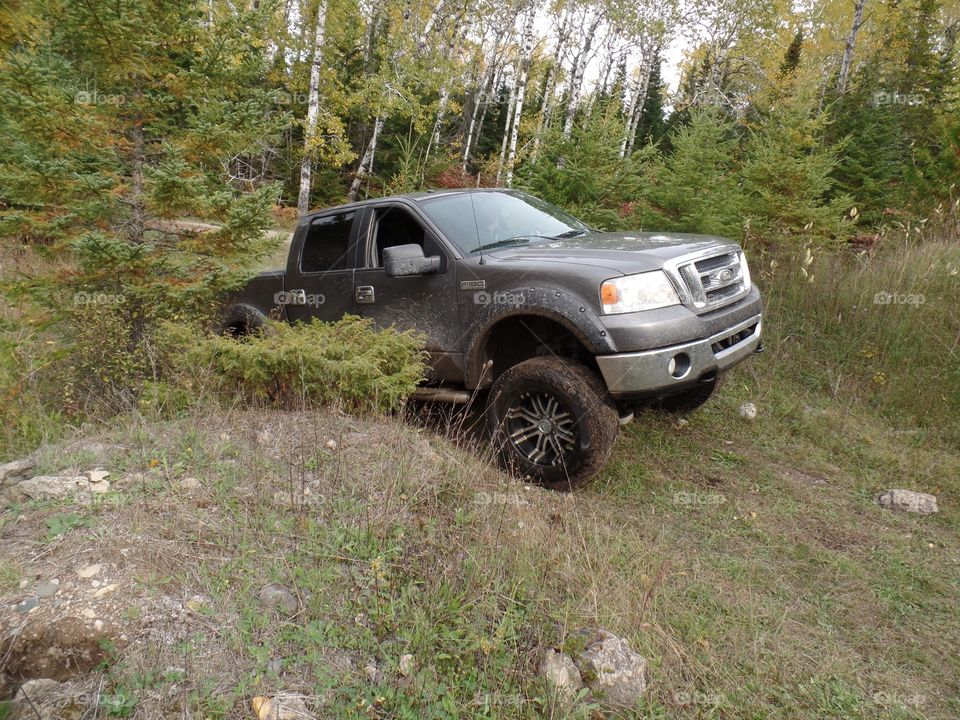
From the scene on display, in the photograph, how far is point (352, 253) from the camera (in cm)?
495

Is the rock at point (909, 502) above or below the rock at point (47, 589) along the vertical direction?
above

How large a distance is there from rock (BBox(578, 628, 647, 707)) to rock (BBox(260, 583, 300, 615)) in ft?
3.73

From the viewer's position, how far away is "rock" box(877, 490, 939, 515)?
383cm

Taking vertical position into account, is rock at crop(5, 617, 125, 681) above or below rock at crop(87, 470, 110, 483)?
below

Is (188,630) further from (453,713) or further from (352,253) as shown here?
(352,253)

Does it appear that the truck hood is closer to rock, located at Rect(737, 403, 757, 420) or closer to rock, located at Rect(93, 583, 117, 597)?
rock, located at Rect(737, 403, 757, 420)

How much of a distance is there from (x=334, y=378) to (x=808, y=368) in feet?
15.4

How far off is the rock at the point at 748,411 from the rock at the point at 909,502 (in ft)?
4.44

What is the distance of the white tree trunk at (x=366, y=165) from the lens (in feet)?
57.9
